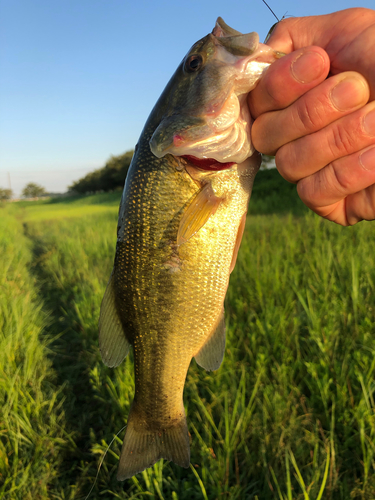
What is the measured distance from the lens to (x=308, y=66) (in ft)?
3.84

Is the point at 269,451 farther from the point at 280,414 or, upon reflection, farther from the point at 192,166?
the point at 192,166

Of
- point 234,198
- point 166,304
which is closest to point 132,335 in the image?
point 166,304

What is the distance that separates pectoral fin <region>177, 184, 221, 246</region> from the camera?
143cm

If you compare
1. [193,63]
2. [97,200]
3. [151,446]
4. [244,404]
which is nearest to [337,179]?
[193,63]

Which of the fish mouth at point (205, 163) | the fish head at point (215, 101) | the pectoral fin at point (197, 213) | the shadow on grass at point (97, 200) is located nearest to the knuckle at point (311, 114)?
the fish head at point (215, 101)

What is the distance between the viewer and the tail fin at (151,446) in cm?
163

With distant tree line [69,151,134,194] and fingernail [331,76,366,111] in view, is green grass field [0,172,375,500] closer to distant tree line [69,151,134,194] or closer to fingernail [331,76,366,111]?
fingernail [331,76,366,111]

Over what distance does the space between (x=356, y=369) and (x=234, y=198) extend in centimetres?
169

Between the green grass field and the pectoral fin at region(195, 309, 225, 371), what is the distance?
24.8 inches

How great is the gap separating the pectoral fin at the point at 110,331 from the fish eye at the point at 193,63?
109 centimetres

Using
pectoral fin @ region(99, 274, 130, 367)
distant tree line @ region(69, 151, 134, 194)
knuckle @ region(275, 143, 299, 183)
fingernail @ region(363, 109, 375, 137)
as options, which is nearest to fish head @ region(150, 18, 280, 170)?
knuckle @ region(275, 143, 299, 183)

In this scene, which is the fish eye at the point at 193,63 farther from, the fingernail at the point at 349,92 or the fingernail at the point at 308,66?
the fingernail at the point at 349,92

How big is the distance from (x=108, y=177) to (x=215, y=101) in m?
47.9

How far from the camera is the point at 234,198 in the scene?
5.06 feet
